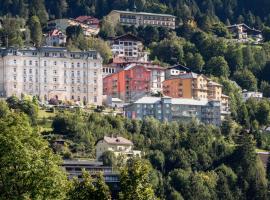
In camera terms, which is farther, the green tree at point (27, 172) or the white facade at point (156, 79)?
the white facade at point (156, 79)

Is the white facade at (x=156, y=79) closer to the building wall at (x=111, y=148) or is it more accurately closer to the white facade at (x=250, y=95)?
the white facade at (x=250, y=95)

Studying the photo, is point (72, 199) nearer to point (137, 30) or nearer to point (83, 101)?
point (83, 101)

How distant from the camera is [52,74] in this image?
112 meters

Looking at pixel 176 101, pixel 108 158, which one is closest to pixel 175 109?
pixel 176 101

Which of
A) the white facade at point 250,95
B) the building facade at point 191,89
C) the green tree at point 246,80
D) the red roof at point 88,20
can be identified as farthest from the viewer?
the red roof at point 88,20

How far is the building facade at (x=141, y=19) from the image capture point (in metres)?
149

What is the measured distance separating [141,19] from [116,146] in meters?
58.1

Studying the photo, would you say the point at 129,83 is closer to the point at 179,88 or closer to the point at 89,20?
the point at 179,88

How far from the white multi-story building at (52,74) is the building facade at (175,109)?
4438mm

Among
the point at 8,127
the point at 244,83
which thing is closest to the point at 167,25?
the point at 244,83

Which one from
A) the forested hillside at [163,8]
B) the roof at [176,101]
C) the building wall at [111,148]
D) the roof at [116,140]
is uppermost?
the forested hillside at [163,8]

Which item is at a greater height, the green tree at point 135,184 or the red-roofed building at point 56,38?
the red-roofed building at point 56,38

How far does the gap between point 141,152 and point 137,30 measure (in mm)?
53160

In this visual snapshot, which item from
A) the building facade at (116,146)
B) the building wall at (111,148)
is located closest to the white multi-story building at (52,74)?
the building facade at (116,146)
